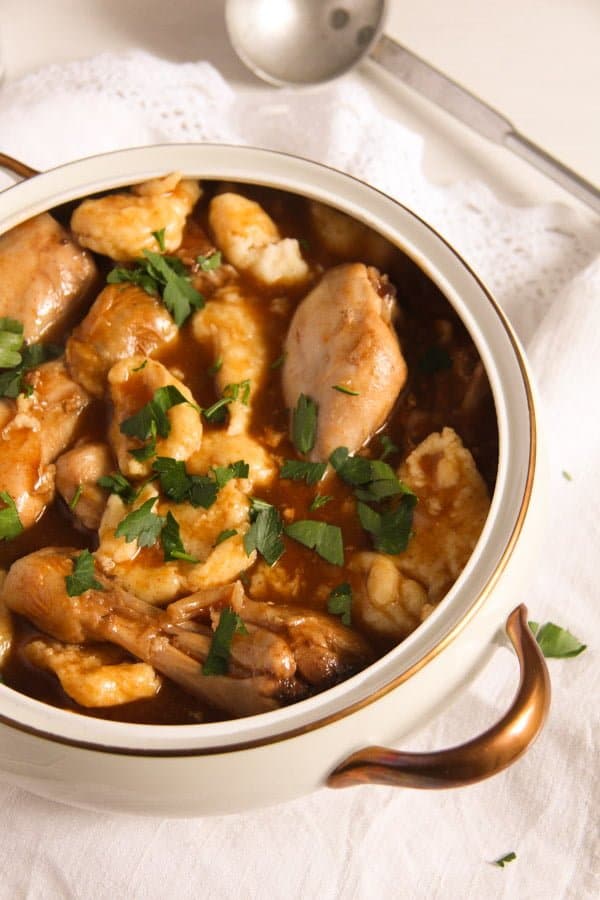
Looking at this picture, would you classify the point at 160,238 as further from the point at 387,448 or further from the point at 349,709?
the point at 349,709

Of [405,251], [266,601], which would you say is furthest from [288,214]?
[266,601]

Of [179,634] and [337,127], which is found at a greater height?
[337,127]

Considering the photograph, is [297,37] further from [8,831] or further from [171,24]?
[8,831]

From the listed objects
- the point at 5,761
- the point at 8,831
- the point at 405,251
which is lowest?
the point at 8,831

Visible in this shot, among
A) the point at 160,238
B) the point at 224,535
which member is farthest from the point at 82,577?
the point at 160,238

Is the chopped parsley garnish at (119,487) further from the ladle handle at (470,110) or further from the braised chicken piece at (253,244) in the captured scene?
the ladle handle at (470,110)

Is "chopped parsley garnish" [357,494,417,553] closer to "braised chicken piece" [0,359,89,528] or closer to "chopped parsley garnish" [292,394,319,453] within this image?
"chopped parsley garnish" [292,394,319,453]
